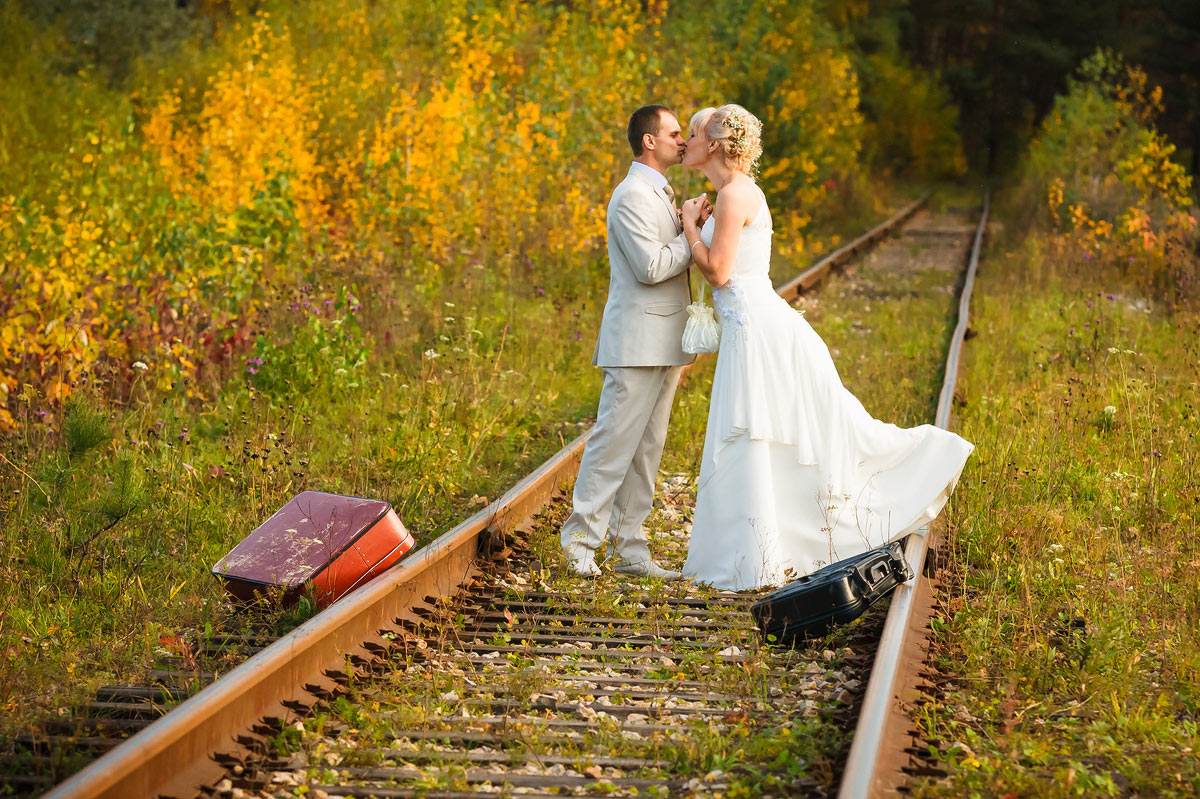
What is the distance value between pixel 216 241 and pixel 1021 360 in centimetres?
633

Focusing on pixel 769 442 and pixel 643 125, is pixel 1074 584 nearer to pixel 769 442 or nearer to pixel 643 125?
pixel 769 442

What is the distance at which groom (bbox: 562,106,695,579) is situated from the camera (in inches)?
219

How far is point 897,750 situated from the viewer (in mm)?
3674

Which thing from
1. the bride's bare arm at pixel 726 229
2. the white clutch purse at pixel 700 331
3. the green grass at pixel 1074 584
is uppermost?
the bride's bare arm at pixel 726 229

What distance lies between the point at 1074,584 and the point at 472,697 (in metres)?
2.59

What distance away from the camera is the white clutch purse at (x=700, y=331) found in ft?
18.5

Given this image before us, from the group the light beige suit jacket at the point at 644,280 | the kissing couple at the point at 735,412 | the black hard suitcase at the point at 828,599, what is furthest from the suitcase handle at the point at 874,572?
the light beige suit jacket at the point at 644,280

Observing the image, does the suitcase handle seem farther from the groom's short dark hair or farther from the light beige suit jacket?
the groom's short dark hair

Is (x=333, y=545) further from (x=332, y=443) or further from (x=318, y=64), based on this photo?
(x=318, y=64)

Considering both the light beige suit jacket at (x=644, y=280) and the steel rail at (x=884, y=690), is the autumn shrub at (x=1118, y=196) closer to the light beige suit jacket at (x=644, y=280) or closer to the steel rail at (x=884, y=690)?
the light beige suit jacket at (x=644, y=280)

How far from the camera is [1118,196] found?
68.4 feet

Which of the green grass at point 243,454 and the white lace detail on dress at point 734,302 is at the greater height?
the white lace detail on dress at point 734,302

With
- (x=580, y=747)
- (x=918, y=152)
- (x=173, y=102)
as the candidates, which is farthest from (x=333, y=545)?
(x=918, y=152)

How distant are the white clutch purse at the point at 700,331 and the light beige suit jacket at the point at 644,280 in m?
0.08
